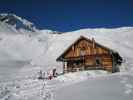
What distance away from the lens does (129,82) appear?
18.8 metres

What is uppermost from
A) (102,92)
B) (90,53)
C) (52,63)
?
(90,53)

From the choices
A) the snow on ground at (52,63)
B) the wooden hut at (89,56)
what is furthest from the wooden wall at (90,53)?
the snow on ground at (52,63)

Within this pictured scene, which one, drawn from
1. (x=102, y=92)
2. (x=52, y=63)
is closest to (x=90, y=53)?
(x=102, y=92)

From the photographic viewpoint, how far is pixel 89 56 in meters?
38.1

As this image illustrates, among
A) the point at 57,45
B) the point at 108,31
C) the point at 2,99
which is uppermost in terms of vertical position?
the point at 108,31

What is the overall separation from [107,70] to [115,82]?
1713cm

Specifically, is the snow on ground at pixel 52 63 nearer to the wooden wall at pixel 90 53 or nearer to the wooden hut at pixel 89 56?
the wooden hut at pixel 89 56

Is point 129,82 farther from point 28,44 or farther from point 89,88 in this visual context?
point 28,44

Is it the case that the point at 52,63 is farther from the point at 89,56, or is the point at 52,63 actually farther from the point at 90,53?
the point at 90,53

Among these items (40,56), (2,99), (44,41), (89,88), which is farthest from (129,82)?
(44,41)

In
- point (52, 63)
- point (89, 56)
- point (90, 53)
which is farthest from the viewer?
point (52, 63)

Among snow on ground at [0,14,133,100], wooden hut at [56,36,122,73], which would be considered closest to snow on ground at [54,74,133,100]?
snow on ground at [0,14,133,100]

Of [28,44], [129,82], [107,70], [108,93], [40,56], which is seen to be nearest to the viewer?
[108,93]

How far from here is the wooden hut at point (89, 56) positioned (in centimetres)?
3716
